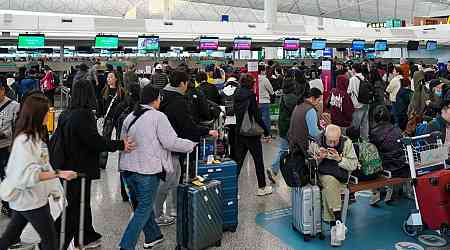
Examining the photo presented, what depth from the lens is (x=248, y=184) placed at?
22.2 ft

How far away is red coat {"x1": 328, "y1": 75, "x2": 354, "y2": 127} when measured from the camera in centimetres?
788

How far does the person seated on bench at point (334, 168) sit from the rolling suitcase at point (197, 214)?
3.71 ft

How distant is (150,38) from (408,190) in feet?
41.7

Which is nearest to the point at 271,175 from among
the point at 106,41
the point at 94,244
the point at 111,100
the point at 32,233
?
the point at 111,100

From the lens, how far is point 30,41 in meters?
15.0

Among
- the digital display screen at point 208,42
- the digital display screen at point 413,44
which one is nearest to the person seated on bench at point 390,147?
the digital display screen at point 208,42

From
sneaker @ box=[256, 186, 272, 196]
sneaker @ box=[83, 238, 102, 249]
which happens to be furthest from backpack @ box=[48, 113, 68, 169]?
sneaker @ box=[256, 186, 272, 196]

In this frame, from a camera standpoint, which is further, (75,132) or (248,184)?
(248,184)

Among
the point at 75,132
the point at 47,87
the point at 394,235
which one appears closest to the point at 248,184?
the point at 394,235

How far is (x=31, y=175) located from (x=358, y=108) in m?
6.27

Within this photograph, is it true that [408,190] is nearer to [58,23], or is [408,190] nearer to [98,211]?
[98,211]

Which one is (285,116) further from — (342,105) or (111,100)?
(111,100)

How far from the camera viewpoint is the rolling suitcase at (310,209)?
466cm

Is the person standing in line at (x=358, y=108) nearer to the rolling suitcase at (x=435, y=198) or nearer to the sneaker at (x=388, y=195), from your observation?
the sneaker at (x=388, y=195)
